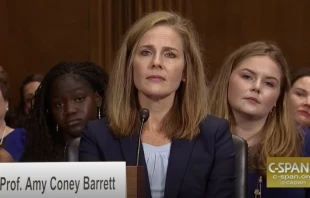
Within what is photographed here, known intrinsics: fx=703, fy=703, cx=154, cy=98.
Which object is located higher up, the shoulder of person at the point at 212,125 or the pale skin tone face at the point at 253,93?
the pale skin tone face at the point at 253,93

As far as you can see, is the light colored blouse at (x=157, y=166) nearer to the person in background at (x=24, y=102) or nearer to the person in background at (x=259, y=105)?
the person in background at (x=259, y=105)

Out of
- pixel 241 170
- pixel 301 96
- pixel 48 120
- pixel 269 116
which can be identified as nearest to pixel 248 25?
pixel 301 96

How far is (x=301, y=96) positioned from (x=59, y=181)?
8.08 ft

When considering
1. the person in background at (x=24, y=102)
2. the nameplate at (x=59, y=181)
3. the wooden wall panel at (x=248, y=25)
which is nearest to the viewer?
the nameplate at (x=59, y=181)

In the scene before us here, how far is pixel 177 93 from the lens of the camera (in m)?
2.61

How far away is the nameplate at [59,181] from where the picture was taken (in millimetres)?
1724

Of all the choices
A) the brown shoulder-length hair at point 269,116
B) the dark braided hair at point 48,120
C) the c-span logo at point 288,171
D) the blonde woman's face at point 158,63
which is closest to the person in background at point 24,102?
the dark braided hair at point 48,120

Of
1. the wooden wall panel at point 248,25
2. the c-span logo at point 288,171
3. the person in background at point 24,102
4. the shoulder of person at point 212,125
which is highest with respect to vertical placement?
the wooden wall panel at point 248,25

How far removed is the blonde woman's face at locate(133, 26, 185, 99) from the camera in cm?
244

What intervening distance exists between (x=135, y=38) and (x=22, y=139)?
1.10 m

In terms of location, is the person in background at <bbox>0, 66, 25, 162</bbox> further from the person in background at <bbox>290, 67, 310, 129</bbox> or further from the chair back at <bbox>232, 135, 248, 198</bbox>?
the person in background at <bbox>290, 67, 310, 129</bbox>

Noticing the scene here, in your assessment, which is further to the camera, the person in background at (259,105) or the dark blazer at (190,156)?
the person in background at (259,105)

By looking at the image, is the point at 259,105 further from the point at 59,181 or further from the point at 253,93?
the point at 59,181

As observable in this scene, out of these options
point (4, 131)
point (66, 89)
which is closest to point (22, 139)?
point (4, 131)
